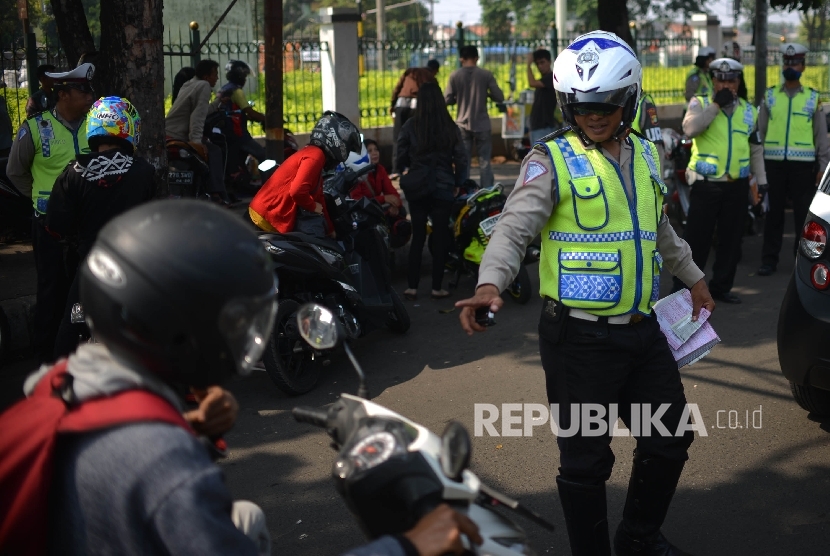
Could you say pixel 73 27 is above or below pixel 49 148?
above

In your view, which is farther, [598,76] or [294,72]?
[294,72]

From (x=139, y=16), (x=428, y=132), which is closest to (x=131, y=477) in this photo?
(x=139, y=16)

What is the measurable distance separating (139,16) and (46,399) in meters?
5.00

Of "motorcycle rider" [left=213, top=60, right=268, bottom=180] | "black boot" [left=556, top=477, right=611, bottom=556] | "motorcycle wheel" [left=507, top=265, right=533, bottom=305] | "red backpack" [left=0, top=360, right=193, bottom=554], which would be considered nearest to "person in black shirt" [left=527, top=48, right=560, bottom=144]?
"motorcycle rider" [left=213, top=60, right=268, bottom=180]

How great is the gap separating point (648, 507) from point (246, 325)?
2.24 meters

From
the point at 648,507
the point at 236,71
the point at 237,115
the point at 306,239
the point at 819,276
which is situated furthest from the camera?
the point at 236,71

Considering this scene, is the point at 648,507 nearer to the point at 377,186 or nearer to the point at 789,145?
the point at 377,186

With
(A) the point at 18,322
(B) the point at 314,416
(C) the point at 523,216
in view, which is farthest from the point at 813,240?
(A) the point at 18,322

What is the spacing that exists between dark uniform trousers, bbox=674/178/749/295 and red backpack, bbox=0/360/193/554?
6561 millimetres

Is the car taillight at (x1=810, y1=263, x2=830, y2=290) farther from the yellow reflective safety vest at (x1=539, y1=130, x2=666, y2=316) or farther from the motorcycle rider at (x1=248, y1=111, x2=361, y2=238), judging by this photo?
the motorcycle rider at (x1=248, y1=111, x2=361, y2=238)

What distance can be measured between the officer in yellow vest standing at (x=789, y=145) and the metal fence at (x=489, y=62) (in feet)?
20.8

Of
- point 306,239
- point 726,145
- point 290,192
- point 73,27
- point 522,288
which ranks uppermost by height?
point 73,27

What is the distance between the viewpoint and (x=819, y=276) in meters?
4.75

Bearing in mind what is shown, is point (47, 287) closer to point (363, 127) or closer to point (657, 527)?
A: point (657, 527)
